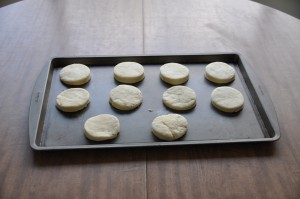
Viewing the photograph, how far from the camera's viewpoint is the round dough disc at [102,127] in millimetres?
969

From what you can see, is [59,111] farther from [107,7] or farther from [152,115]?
[107,7]

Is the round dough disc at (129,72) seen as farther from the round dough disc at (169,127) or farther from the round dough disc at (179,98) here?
the round dough disc at (169,127)

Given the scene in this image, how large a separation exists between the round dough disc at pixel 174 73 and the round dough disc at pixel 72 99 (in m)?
0.32

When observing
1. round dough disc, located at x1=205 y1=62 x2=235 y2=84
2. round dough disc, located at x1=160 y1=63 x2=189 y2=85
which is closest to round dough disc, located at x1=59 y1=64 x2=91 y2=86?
round dough disc, located at x1=160 y1=63 x2=189 y2=85

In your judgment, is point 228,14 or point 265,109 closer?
point 265,109

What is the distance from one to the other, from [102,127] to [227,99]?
0.46 m

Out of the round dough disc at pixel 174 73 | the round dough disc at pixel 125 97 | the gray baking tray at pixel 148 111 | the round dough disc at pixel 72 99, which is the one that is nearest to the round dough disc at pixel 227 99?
the gray baking tray at pixel 148 111

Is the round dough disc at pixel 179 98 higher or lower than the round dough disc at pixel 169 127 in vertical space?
lower

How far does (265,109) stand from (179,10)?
923mm

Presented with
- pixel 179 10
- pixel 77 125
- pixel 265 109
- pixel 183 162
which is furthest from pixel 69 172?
pixel 179 10

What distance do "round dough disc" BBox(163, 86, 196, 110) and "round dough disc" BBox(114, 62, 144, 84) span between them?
0.47ft

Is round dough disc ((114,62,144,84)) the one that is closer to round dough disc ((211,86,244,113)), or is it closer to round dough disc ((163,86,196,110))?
round dough disc ((163,86,196,110))

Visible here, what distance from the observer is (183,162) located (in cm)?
91

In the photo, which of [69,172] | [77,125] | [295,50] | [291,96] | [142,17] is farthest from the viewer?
[142,17]
